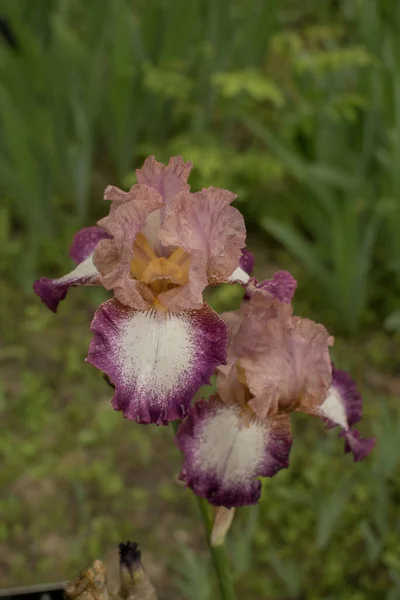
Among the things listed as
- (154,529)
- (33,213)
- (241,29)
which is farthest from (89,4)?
(154,529)

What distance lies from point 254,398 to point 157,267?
0.50 ft

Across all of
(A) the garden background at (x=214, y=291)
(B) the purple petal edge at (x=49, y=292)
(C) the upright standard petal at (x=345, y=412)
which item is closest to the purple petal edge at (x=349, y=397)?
(C) the upright standard petal at (x=345, y=412)

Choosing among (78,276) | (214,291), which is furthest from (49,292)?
(214,291)

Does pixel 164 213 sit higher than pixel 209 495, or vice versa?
pixel 164 213

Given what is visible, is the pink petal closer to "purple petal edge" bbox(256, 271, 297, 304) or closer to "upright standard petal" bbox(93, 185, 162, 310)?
"purple petal edge" bbox(256, 271, 297, 304)

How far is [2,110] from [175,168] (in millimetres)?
1896

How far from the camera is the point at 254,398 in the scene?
0.70m

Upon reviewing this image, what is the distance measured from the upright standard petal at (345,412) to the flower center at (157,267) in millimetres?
206

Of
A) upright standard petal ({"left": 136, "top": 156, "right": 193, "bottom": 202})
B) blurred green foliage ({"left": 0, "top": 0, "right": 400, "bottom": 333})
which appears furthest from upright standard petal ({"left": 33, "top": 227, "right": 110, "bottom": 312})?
blurred green foliage ({"left": 0, "top": 0, "right": 400, "bottom": 333})

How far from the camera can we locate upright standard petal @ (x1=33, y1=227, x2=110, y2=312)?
71cm

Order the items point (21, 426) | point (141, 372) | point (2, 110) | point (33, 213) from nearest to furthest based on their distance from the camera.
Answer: point (141, 372)
point (21, 426)
point (2, 110)
point (33, 213)

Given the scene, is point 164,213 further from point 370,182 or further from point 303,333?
point 370,182

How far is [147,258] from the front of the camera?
69 centimetres

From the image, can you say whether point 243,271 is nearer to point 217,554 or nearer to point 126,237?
point 126,237
